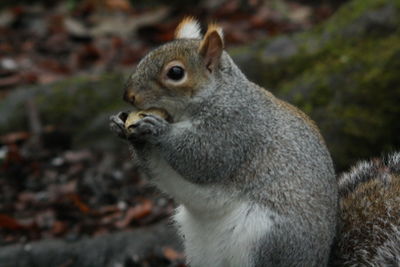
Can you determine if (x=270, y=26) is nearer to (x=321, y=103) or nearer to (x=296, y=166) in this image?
(x=321, y=103)

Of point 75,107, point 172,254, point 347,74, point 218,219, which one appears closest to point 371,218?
point 218,219

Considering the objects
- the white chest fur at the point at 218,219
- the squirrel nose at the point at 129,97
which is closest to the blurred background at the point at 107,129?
the white chest fur at the point at 218,219

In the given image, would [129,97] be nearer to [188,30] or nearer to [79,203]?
[188,30]

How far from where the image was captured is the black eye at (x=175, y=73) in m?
2.44

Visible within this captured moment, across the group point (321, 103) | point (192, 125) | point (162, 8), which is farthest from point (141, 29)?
point (192, 125)

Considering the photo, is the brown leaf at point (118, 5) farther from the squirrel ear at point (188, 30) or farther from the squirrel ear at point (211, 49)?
the squirrel ear at point (211, 49)

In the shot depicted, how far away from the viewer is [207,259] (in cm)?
256

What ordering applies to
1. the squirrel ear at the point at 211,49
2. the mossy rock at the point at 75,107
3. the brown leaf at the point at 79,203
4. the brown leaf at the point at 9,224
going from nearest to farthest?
the squirrel ear at the point at 211,49, the brown leaf at the point at 9,224, the brown leaf at the point at 79,203, the mossy rock at the point at 75,107

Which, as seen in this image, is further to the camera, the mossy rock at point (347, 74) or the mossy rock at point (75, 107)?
the mossy rock at point (75, 107)

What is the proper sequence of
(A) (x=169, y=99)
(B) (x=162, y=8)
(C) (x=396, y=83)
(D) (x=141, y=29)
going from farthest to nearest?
1. (B) (x=162, y=8)
2. (D) (x=141, y=29)
3. (C) (x=396, y=83)
4. (A) (x=169, y=99)

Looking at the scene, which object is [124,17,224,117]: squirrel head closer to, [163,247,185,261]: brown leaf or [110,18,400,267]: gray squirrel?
[110,18,400,267]: gray squirrel

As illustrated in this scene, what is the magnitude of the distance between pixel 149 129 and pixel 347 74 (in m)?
2.21

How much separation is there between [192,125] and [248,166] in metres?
0.23

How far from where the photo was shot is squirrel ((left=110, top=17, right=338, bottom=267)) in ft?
7.91
